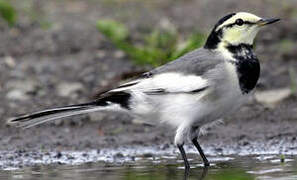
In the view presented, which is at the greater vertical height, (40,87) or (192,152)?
(40,87)

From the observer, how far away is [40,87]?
9.89 meters

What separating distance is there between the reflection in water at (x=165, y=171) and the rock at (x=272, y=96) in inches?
84.2

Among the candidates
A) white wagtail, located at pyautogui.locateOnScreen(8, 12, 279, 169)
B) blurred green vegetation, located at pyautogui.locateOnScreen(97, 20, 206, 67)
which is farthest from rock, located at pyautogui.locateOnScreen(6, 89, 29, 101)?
white wagtail, located at pyautogui.locateOnScreen(8, 12, 279, 169)

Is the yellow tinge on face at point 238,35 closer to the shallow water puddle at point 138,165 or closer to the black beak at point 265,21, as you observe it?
the black beak at point 265,21

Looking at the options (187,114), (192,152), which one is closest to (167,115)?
(187,114)

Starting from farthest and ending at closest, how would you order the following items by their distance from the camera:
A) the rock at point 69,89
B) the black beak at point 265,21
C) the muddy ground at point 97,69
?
the rock at point 69,89 < the muddy ground at point 97,69 < the black beak at point 265,21

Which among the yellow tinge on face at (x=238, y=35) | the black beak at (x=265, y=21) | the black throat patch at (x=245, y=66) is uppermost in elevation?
the black beak at (x=265, y=21)

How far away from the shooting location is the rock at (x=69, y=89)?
9.62 m

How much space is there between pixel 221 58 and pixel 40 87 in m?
3.72

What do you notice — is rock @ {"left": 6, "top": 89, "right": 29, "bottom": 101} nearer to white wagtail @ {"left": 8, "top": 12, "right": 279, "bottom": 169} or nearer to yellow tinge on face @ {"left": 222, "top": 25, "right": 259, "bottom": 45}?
white wagtail @ {"left": 8, "top": 12, "right": 279, "bottom": 169}

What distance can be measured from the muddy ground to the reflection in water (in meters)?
0.64

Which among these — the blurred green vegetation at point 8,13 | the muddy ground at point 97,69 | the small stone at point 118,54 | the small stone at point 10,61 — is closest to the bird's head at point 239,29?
the muddy ground at point 97,69

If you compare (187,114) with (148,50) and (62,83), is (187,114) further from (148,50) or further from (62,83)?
(62,83)

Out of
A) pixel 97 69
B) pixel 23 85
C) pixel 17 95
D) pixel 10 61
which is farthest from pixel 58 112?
pixel 10 61
